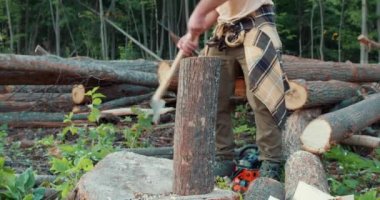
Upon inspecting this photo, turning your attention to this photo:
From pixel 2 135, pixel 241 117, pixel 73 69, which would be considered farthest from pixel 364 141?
pixel 2 135

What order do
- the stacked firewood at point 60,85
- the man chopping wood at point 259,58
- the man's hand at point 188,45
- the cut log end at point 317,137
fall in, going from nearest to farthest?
1. the man's hand at point 188,45
2. the man chopping wood at point 259,58
3. the cut log end at point 317,137
4. the stacked firewood at point 60,85

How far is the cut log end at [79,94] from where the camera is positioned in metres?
8.02

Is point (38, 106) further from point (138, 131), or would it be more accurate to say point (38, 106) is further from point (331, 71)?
point (331, 71)

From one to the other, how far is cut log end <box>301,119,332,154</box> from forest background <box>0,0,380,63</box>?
1702 cm

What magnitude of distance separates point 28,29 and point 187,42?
2906 cm

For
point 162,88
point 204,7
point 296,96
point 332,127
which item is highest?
point 204,7

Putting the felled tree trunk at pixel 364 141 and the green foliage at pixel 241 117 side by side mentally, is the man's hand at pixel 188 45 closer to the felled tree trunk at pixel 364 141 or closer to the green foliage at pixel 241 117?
the felled tree trunk at pixel 364 141

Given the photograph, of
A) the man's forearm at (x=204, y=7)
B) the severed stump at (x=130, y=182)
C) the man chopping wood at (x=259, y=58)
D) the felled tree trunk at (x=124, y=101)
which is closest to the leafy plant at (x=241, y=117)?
the felled tree trunk at (x=124, y=101)

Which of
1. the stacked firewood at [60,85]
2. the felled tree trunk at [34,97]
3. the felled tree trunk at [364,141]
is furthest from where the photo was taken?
the felled tree trunk at [34,97]

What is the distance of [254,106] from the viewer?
4.71 meters

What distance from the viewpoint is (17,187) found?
157 inches

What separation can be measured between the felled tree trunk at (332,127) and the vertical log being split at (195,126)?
1.83 meters

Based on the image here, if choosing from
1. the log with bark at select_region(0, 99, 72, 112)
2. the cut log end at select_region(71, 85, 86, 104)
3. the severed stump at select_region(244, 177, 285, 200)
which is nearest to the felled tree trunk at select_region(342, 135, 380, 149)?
the severed stump at select_region(244, 177, 285, 200)

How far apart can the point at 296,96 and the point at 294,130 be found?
13.3 inches
